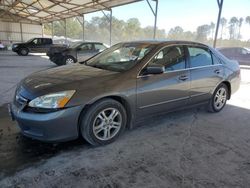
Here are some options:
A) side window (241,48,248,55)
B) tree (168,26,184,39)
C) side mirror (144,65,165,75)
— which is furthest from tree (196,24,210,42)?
side mirror (144,65,165,75)

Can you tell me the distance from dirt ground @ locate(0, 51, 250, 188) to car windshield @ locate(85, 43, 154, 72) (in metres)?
1.06

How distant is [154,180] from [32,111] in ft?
5.28

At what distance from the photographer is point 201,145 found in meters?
3.24

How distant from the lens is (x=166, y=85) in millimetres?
3529

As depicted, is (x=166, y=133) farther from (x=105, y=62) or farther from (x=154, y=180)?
(x=105, y=62)

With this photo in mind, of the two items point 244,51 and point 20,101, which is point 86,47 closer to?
point 20,101

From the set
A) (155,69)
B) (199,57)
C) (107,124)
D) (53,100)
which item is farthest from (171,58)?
(53,100)

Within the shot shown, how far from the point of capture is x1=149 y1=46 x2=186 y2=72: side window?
3535mm

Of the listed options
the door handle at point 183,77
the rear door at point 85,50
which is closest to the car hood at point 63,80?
the door handle at point 183,77

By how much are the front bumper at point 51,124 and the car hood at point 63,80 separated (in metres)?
0.26

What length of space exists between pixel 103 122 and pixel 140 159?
2.24ft

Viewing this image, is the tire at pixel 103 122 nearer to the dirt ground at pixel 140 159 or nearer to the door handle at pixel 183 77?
the dirt ground at pixel 140 159

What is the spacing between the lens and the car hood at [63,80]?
2.80m

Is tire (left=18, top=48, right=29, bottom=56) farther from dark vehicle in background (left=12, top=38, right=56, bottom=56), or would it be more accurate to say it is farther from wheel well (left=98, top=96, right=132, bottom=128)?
wheel well (left=98, top=96, right=132, bottom=128)
